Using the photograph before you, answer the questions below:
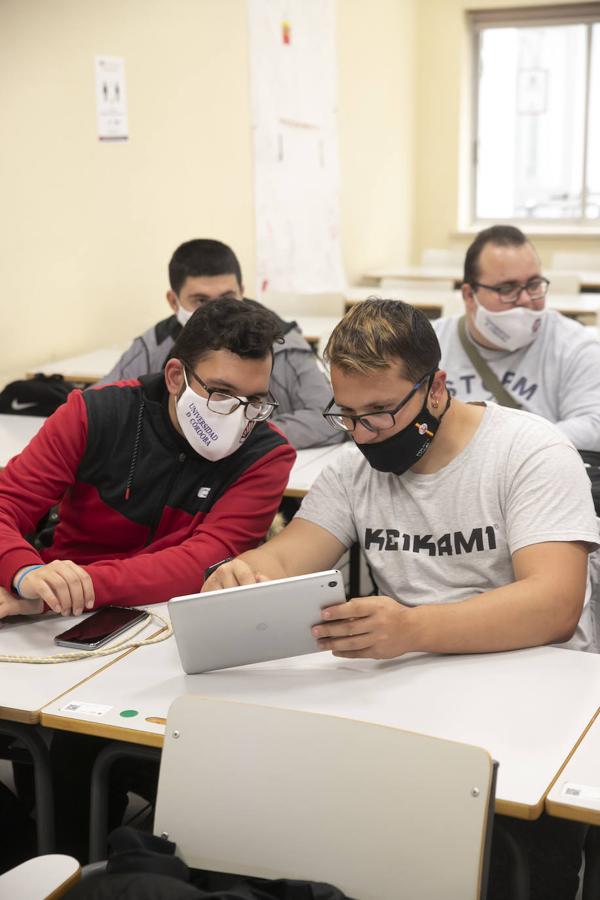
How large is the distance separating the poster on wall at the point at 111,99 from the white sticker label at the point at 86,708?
334 cm

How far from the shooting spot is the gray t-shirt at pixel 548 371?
3.10 m

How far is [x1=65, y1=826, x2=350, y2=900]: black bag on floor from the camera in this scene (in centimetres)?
123

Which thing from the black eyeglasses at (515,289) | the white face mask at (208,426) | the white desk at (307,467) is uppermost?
the black eyeglasses at (515,289)

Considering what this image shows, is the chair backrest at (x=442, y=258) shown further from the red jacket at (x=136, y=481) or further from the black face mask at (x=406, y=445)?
the black face mask at (x=406, y=445)

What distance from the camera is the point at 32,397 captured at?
364cm

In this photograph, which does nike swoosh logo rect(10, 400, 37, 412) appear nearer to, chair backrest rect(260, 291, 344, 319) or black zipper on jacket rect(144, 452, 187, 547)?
black zipper on jacket rect(144, 452, 187, 547)

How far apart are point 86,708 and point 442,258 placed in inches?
260

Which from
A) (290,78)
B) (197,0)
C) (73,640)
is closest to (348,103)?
(290,78)

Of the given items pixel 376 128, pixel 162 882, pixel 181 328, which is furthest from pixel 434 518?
pixel 376 128

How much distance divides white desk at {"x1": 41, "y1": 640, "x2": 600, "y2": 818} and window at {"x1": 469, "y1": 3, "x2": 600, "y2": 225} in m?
7.38

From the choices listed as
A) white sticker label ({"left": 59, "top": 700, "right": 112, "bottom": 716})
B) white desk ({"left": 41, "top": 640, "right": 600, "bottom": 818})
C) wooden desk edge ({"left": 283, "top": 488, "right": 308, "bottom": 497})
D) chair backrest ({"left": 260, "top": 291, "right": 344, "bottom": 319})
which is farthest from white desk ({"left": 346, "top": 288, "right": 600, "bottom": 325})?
white sticker label ({"left": 59, "top": 700, "right": 112, "bottom": 716})

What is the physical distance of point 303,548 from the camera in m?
1.99

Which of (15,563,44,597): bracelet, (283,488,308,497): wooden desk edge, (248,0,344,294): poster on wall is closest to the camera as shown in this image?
(15,563,44,597): bracelet

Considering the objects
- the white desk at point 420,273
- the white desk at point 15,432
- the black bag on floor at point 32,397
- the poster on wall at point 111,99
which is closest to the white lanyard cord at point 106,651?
the white desk at point 15,432
